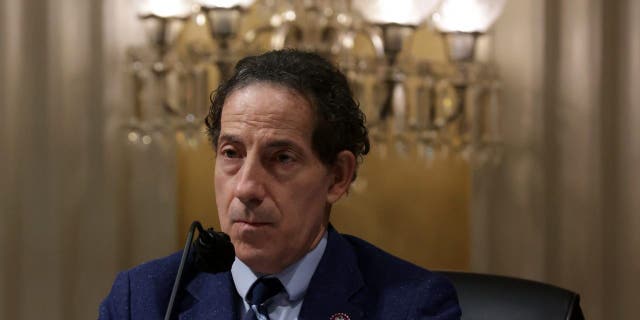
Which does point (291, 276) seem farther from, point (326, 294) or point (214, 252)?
point (214, 252)

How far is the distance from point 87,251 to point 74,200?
0.19 m

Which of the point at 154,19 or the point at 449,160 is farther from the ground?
the point at 154,19

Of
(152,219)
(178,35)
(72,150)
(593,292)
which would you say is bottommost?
(593,292)

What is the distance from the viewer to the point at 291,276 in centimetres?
268

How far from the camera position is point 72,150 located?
4453 millimetres

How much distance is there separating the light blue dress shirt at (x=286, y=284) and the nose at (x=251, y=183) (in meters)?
0.20

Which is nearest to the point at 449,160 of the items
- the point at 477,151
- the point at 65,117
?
the point at 477,151

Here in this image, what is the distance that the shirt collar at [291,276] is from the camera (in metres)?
2.66

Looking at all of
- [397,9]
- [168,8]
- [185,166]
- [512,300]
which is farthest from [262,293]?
[185,166]

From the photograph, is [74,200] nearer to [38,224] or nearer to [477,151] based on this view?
[38,224]

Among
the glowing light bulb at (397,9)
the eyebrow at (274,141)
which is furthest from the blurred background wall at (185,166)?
the eyebrow at (274,141)

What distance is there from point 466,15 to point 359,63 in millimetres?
401

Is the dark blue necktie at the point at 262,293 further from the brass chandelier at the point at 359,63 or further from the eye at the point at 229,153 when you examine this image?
the brass chandelier at the point at 359,63

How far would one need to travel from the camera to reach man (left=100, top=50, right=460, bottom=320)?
2.55 metres
